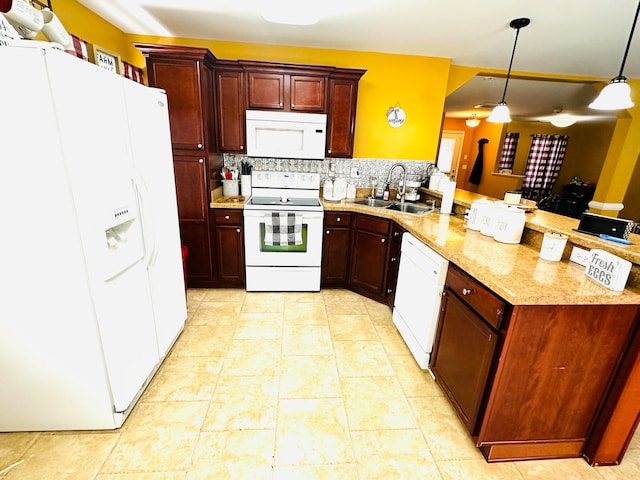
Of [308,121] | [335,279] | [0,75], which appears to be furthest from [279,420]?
[308,121]

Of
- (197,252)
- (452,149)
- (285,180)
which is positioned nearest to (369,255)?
(285,180)

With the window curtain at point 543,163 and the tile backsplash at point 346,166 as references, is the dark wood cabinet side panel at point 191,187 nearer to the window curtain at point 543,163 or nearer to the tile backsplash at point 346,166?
the tile backsplash at point 346,166

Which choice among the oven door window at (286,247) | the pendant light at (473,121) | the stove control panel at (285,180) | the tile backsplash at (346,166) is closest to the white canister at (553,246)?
the oven door window at (286,247)

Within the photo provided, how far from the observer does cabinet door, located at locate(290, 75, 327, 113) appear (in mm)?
2824

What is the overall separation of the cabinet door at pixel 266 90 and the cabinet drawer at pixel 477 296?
2.25m

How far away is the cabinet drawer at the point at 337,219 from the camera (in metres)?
2.91

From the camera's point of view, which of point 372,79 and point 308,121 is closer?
point 308,121

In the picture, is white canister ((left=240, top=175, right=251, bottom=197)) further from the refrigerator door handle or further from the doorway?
the doorway

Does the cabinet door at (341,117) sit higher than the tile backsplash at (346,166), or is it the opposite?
the cabinet door at (341,117)

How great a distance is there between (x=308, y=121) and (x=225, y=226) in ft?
4.36

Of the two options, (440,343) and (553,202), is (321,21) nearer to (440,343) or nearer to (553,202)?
(440,343)

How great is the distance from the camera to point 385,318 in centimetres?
267

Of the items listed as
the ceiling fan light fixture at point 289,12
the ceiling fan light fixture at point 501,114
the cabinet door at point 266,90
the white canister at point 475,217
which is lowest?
the white canister at point 475,217

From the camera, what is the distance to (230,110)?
2.86 meters
